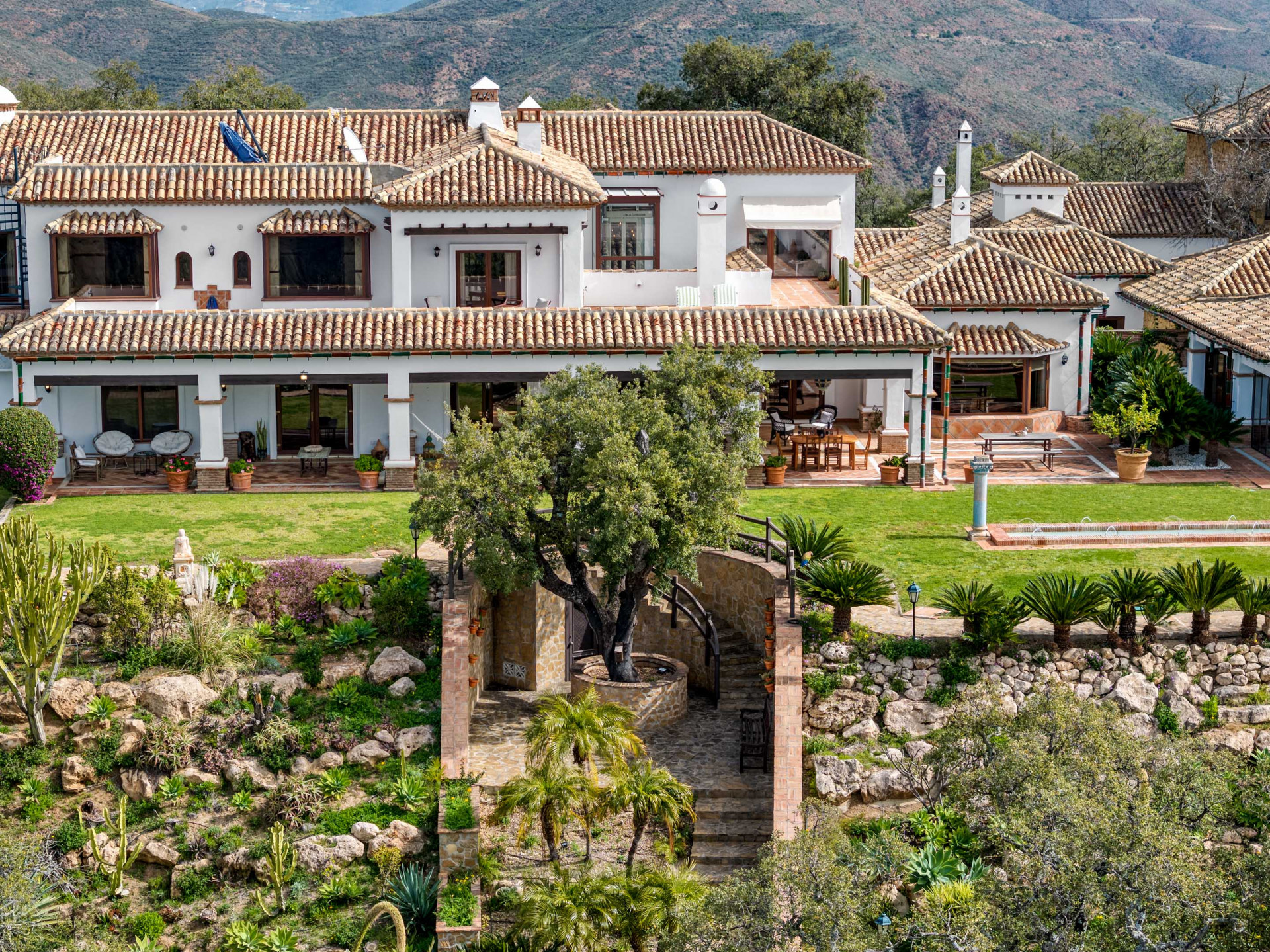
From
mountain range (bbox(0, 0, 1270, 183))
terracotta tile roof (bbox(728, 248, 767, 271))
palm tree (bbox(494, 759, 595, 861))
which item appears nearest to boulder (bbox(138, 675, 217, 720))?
palm tree (bbox(494, 759, 595, 861))

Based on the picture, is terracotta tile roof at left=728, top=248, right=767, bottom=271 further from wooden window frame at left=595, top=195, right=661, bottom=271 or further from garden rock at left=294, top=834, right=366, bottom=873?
garden rock at left=294, top=834, right=366, bottom=873

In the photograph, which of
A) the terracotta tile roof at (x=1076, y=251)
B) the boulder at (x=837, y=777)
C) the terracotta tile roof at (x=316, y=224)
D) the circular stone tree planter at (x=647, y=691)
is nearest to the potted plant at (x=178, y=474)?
the terracotta tile roof at (x=316, y=224)

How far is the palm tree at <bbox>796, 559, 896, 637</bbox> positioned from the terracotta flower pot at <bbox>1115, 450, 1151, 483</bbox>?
10.3m

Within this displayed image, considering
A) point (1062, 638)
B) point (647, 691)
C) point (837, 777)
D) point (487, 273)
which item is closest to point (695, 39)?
point (487, 273)

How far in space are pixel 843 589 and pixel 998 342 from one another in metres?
15.5

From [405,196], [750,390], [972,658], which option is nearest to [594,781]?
[972,658]

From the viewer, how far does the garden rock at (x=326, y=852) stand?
29234mm

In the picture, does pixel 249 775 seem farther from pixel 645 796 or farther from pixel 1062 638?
pixel 1062 638

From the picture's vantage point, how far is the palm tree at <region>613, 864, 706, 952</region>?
2628 cm

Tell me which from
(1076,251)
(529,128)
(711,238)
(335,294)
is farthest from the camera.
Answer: (1076,251)

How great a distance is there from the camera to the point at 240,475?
132ft

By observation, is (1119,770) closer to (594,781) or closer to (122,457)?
(594,781)

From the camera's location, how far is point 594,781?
1126 inches

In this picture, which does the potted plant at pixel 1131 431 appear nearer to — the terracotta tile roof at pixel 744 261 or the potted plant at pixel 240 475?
the terracotta tile roof at pixel 744 261
